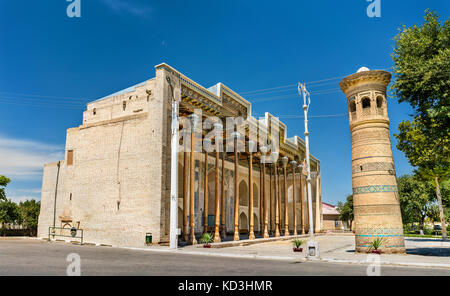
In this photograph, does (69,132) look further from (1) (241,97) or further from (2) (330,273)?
(2) (330,273)

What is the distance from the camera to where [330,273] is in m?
10.7

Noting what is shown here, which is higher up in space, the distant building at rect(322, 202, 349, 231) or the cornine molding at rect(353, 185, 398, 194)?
the cornine molding at rect(353, 185, 398, 194)

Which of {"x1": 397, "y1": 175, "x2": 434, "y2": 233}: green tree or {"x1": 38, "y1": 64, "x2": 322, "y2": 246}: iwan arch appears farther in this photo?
{"x1": 397, "y1": 175, "x2": 434, "y2": 233}: green tree

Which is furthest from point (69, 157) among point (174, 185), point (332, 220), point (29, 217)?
point (332, 220)

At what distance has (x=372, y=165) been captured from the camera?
1803 centimetres

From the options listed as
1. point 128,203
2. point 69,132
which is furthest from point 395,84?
point 69,132

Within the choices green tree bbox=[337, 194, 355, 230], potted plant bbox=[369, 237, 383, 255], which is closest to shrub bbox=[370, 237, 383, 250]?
potted plant bbox=[369, 237, 383, 255]

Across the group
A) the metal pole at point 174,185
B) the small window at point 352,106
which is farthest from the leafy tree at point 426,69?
the metal pole at point 174,185

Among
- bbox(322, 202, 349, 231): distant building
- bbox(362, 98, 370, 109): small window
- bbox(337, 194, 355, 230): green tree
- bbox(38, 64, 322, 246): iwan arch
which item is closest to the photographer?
bbox(362, 98, 370, 109): small window

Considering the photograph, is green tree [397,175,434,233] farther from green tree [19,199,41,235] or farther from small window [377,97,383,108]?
green tree [19,199,41,235]

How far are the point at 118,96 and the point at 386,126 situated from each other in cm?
1831

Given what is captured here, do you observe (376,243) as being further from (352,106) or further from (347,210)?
(347,210)

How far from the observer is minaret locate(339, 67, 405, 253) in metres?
17.4

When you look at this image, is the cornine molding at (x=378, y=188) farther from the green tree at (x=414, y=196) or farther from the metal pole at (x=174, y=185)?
the green tree at (x=414, y=196)
